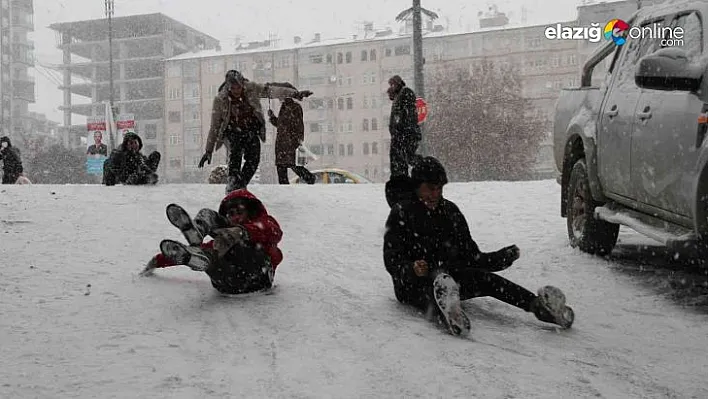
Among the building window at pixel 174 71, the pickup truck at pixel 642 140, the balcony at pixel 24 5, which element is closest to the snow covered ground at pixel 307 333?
the pickup truck at pixel 642 140

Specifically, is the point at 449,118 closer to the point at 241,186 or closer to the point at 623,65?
the point at 241,186

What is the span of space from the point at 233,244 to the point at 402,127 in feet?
20.9

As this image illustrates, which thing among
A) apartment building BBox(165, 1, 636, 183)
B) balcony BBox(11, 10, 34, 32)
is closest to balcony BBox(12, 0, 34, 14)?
balcony BBox(11, 10, 34, 32)

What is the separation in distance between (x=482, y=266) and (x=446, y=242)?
11.4 inches

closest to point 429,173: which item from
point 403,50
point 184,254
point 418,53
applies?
point 184,254

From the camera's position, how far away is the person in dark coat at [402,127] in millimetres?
10727

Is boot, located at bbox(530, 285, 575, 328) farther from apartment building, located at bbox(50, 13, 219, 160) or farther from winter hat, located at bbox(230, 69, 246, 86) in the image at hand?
apartment building, located at bbox(50, 13, 219, 160)

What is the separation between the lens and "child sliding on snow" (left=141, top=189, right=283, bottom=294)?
4754mm

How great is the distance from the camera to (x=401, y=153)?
35.2 feet

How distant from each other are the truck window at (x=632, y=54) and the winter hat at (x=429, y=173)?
228 centimetres

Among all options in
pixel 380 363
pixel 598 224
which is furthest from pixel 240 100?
pixel 380 363

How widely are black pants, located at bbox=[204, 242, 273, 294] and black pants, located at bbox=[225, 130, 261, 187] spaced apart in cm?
490

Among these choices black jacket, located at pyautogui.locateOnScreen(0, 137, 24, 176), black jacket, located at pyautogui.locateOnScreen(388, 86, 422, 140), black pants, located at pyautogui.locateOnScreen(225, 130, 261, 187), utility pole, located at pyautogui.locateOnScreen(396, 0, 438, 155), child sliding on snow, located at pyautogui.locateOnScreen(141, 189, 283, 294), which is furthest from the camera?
utility pole, located at pyautogui.locateOnScreen(396, 0, 438, 155)

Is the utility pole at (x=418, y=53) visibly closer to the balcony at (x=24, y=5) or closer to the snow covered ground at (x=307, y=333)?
the snow covered ground at (x=307, y=333)
